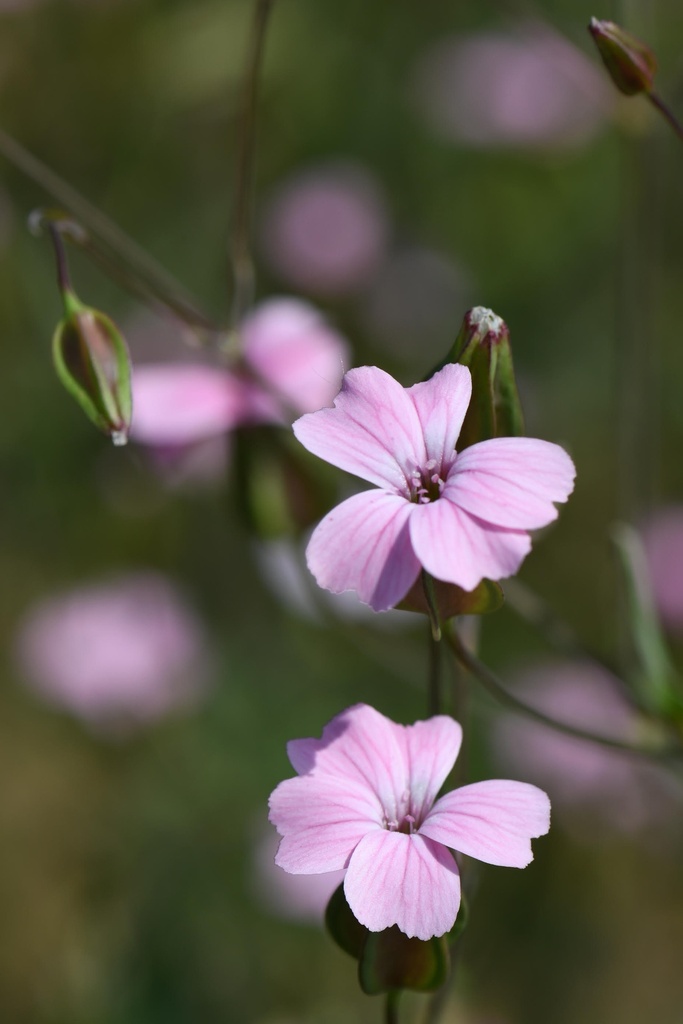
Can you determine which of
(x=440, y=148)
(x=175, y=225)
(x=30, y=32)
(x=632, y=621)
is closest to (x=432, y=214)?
(x=440, y=148)

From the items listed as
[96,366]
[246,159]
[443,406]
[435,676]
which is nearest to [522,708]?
[435,676]

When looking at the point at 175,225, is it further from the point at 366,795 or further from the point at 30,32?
the point at 366,795

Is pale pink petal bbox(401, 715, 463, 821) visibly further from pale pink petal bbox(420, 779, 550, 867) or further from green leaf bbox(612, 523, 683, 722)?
green leaf bbox(612, 523, 683, 722)

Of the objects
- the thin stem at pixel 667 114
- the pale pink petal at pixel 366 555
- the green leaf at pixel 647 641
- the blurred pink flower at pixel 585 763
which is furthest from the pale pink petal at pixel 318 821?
the blurred pink flower at pixel 585 763

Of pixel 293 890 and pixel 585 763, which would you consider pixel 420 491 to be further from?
pixel 585 763

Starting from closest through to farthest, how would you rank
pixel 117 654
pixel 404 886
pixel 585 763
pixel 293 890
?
pixel 404 886, pixel 293 890, pixel 585 763, pixel 117 654

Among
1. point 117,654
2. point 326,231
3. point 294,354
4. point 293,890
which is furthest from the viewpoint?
point 326,231
